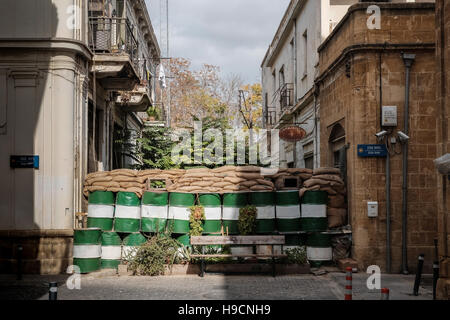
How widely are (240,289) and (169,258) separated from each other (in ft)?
8.41

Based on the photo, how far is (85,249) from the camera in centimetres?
1264

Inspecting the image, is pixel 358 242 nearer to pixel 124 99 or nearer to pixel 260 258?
pixel 260 258

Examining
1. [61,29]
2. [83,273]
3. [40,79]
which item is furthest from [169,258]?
[61,29]

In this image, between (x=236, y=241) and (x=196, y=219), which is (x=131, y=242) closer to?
(x=196, y=219)

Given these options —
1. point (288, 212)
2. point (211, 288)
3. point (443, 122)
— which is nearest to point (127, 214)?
point (211, 288)

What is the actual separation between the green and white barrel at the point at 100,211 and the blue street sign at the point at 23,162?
1574mm

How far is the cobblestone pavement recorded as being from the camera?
1023 cm

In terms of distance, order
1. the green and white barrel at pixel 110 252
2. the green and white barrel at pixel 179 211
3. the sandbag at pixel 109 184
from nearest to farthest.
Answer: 1. the green and white barrel at pixel 110 252
2. the green and white barrel at pixel 179 211
3. the sandbag at pixel 109 184

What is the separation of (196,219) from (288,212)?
7.37ft

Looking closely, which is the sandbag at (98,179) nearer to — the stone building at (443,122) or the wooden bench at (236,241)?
the wooden bench at (236,241)

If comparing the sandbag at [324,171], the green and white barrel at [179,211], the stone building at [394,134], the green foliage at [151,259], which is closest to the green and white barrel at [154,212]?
the green and white barrel at [179,211]

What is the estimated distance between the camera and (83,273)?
12664mm

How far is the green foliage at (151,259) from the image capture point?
12805 millimetres

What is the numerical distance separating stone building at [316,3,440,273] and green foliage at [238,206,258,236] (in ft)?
7.96
